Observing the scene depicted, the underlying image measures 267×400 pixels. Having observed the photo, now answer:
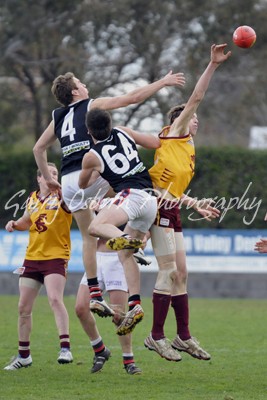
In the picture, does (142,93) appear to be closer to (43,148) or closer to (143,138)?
(143,138)

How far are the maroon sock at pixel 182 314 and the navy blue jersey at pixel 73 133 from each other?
1718 mm

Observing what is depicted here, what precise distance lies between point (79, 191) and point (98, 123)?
34.7 inches

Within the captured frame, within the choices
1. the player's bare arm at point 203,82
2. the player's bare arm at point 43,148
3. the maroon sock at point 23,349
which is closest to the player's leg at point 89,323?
the maroon sock at point 23,349

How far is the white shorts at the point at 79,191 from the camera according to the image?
30.9ft

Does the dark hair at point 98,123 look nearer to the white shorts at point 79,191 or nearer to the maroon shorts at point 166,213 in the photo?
the white shorts at point 79,191

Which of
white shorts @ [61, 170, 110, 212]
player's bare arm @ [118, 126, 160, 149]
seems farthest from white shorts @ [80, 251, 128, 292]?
player's bare arm @ [118, 126, 160, 149]

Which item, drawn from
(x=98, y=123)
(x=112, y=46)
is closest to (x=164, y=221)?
(x=98, y=123)

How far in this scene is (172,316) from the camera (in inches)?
650

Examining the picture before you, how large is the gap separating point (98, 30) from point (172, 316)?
13.1m

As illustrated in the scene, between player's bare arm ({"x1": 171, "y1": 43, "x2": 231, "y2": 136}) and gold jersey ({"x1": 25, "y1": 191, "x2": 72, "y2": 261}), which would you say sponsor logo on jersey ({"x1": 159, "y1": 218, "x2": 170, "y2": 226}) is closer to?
player's bare arm ({"x1": 171, "y1": 43, "x2": 231, "y2": 136})

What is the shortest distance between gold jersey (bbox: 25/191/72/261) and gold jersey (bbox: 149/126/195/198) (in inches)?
53.4

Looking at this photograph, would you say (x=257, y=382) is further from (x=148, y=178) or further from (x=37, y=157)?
(x=37, y=157)

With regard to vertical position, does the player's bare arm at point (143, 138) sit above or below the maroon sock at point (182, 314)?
above

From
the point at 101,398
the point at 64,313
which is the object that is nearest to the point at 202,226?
the point at 64,313
